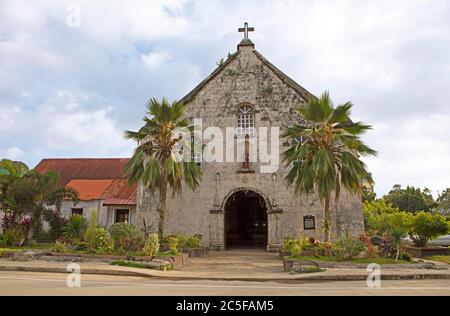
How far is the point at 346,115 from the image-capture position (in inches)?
669

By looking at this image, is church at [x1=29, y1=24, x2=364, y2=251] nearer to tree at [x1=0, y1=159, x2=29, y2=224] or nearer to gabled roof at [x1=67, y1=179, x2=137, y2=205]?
gabled roof at [x1=67, y1=179, x2=137, y2=205]

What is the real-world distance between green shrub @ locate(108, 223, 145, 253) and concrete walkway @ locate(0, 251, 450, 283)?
1.68 m

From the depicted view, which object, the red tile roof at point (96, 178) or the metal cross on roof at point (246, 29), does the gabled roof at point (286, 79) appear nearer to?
the metal cross on roof at point (246, 29)

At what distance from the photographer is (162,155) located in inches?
722

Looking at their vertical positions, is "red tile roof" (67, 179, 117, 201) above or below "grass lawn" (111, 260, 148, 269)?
above

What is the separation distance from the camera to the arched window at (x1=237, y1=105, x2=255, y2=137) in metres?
23.7

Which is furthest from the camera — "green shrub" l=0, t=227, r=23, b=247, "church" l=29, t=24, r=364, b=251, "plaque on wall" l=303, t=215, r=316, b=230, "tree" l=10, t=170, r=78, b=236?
"church" l=29, t=24, r=364, b=251

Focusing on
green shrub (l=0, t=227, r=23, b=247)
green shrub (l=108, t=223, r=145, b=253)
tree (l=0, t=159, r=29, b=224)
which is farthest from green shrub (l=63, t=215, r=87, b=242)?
tree (l=0, t=159, r=29, b=224)

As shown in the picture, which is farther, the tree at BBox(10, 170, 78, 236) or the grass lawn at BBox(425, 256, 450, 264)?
the tree at BBox(10, 170, 78, 236)

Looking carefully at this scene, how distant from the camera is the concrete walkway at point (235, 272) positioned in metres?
12.2

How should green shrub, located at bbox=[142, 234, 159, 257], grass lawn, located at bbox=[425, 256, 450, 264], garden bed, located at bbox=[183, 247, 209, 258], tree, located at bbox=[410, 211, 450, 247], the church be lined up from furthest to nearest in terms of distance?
the church
garden bed, located at bbox=[183, 247, 209, 258]
tree, located at bbox=[410, 211, 450, 247]
grass lawn, located at bbox=[425, 256, 450, 264]
green shrub, located at bbox=[142, 234, 159, 257]

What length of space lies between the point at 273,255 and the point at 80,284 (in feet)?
40.2

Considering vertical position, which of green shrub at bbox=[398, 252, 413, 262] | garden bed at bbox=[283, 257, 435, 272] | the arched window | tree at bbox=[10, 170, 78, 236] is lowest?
garden bed at bbox=[283, 257, 435, 272]
